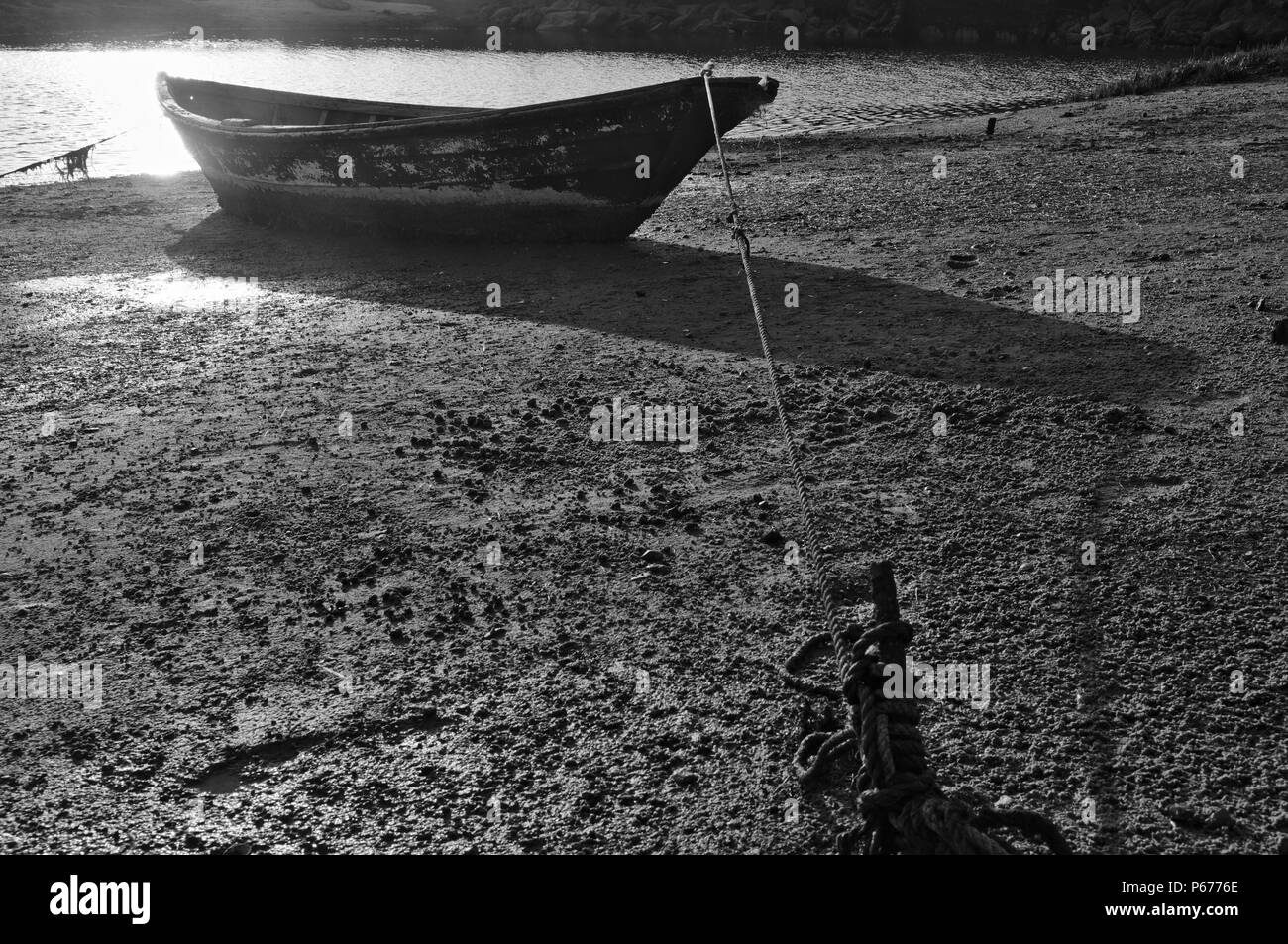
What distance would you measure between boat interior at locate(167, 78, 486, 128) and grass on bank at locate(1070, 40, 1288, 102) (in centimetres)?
1290

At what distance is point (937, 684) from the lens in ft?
12.6

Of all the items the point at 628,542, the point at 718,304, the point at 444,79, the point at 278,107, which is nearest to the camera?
the point at 628,542

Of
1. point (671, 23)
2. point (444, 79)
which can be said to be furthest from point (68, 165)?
point (671, 23)

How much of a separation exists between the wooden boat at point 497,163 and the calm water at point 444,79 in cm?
762

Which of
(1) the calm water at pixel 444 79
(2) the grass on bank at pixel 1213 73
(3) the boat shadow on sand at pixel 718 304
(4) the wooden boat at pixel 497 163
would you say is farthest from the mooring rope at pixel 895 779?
(2) the grass on bank at pixel 1213 73

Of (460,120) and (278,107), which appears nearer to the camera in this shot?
(460,120)

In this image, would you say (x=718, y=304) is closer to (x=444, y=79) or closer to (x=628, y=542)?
(x=628, y=542)

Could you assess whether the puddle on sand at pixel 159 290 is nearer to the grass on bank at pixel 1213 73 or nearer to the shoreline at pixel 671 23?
the grass on bank at pixel 1213 73

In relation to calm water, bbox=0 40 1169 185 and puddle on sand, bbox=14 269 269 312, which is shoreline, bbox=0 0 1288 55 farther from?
puddle on sand, bbox=14 269 269 312

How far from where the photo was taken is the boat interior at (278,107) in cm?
1370

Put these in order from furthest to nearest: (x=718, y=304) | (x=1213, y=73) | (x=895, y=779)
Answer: (x=1213, y=73) → (x=718, y=304) → (x=895, y=779)

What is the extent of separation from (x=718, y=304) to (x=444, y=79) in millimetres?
29260

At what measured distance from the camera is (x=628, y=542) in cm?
511

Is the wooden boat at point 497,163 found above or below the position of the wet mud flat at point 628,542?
above
